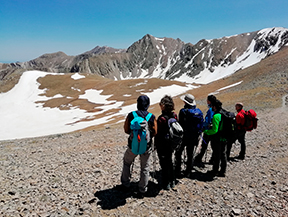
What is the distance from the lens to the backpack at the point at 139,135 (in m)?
6.69

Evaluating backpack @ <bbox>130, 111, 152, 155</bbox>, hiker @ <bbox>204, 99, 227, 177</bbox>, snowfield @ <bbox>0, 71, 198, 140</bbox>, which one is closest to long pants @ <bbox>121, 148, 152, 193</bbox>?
backpack @ <bbox>130, 111, 152, 155</bbox>

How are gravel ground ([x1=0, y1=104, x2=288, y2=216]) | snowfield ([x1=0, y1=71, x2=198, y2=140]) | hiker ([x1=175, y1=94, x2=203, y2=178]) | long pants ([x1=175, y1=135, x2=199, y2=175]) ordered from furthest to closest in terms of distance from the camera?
snowfield ([x1=0, y1=71, x2=198, y2=140]) < long pants ([x1=175, y1=135, x2=199, y2=175]) < hiker ([x1=175, y1=94, x2=203, y2=178]) < gravel ground ([x1=0, y1=104, x2=288, y2=216])

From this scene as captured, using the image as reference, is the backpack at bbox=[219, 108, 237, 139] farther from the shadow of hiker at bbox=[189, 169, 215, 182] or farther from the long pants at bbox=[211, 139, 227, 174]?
the shadow of hiker at bbox=[189, 169, 215, 182]

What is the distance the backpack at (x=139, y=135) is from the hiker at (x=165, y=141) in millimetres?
911

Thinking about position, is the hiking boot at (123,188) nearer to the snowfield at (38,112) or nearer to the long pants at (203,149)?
the long pants at (203,149)

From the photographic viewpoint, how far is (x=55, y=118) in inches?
2889

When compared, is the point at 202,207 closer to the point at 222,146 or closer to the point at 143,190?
the point at 143,190

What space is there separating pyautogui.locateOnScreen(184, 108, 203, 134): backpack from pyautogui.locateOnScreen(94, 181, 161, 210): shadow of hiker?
2935 mm

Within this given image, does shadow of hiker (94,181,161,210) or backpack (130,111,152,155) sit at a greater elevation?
backpack (130,111,152,155)

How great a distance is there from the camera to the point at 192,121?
8.45 m

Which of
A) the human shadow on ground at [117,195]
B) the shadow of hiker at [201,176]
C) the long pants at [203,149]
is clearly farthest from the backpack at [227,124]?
the human shadow on ground at [117,195]

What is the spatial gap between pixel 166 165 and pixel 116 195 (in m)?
2.33

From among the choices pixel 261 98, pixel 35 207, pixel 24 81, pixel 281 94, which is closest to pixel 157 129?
pixel 35 207

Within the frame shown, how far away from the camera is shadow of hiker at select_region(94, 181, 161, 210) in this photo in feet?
22.8
